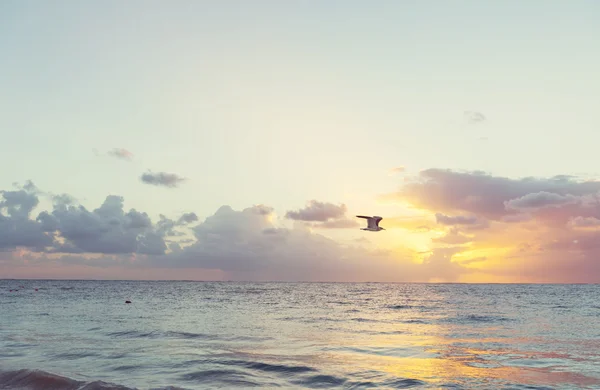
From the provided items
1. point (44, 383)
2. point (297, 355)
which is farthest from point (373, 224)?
point (44, 383)

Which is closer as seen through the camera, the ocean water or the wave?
the wave

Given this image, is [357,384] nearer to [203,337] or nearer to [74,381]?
[74,381]

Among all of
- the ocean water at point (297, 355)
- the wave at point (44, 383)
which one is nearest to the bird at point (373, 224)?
the ocean water at point (297, 355)

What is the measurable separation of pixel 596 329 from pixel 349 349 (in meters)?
23.2

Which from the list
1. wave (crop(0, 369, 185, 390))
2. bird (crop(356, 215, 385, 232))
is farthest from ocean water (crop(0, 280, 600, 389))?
bird (crop(356, 215, 385, 232))

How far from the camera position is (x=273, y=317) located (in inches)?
1908

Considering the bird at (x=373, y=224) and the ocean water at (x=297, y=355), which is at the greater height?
the bird at (x=373, y=224)

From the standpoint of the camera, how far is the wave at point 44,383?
1739 centimetres

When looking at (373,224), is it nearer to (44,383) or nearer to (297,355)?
(297,355)

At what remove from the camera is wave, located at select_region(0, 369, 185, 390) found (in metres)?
17.4

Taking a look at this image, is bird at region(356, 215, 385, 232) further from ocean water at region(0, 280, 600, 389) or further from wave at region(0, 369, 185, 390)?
wave at region(0, 369, 185, 390)

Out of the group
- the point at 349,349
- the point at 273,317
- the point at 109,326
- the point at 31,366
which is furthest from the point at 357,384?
the point at 273,317

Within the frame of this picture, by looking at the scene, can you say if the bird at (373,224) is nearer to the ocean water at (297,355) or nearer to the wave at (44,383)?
the ocean water at (297,355)

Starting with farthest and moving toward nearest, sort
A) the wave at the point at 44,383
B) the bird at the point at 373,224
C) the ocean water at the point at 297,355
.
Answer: the bird at the point at 373,224
the ocean water at the point at 297,355
the wave at the point at 44,383
